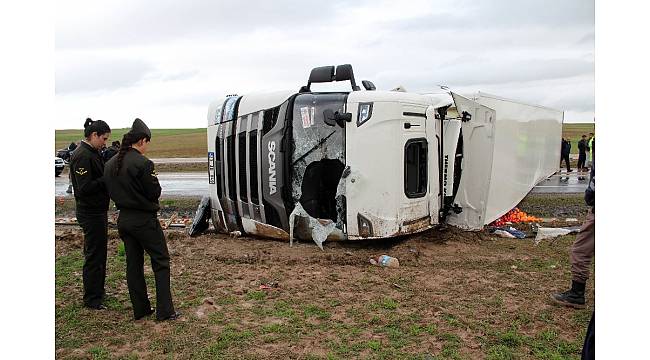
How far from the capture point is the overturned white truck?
7859 mm

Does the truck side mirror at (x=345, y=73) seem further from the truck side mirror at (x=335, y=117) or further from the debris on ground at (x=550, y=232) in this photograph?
the debris on ground at (x=550, y=232)

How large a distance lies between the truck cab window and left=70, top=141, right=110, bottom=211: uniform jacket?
4.04 meters

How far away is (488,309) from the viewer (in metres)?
5.67

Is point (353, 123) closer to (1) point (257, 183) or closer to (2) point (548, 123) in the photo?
(1) point (257, 183)

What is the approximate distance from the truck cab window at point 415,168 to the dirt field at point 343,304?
2.50ft

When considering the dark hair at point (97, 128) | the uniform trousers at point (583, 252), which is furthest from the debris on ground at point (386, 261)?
the dark hair at point (97, 128)

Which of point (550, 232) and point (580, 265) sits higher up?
point (580, 265)

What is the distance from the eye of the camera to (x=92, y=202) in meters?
5.86

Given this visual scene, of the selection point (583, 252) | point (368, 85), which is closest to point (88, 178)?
point (368, 85)

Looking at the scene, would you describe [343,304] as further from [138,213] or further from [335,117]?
[335,117]

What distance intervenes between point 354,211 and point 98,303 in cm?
349

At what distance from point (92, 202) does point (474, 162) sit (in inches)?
225

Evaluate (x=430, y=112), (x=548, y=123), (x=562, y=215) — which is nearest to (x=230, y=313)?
(x=430, y=112)

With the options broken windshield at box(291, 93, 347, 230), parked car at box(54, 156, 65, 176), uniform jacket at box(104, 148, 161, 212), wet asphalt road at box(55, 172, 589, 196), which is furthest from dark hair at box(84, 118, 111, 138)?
parked car at box(54, 156, 65, 176)
